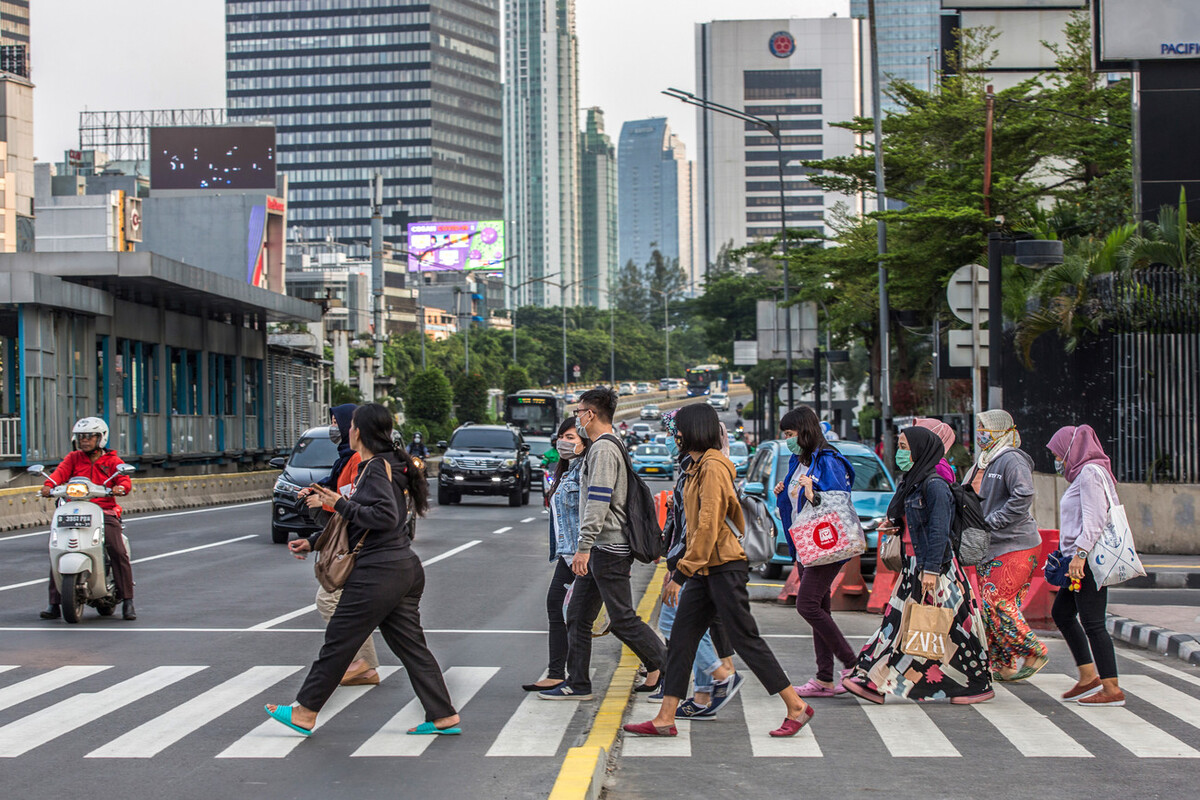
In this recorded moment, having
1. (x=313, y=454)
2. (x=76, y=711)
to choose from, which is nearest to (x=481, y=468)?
(x=313, y=454)

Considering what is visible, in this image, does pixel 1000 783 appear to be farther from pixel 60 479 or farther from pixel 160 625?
Result: pixel 60 479

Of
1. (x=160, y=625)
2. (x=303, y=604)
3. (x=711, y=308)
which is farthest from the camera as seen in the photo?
(x=711, y=308)

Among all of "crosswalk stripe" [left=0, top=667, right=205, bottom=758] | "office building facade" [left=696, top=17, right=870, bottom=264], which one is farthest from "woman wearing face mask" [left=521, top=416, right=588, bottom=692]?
"office building facade" [left=696, top=17, right=870, bottom=264]

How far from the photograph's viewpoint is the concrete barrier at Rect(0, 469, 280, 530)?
23766 mm

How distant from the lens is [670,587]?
780cm

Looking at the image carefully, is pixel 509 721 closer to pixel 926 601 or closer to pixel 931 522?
pixel 926 601

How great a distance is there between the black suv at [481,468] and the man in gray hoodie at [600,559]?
75.5 feet

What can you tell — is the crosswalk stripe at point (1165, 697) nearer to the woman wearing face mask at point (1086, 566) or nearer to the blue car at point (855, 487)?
the woman wearing face mask at point (1086, 566)

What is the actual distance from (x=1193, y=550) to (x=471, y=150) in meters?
170

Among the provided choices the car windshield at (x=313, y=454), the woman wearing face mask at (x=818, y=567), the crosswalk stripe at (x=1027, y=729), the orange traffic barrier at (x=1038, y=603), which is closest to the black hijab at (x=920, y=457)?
the woman wearing face mask at (x=818, y=567)

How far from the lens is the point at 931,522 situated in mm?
8070

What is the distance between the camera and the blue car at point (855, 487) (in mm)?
16016

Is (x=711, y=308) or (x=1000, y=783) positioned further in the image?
(x=711, y=308)

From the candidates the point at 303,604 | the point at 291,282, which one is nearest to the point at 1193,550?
the point at 303,604
